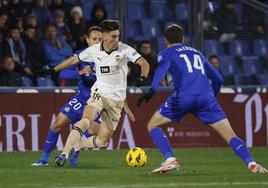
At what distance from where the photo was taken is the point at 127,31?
20.6 metres

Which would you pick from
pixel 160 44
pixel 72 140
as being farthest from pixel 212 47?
pixel 72 140

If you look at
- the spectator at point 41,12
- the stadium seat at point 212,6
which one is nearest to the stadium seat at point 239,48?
the stadium seat at point 212,6

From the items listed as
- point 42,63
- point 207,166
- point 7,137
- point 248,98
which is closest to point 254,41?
point 248,98

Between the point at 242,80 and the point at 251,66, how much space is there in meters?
0.39

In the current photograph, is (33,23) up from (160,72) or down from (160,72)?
up

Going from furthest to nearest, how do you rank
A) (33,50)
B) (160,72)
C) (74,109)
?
1. (33,50)
2. (74,109)
3. (160,72)

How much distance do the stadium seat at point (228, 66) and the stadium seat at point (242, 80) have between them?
132 millimetres

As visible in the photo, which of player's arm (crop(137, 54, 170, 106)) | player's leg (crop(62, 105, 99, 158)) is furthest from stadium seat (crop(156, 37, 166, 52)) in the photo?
player's arm (crop(137, 54, 170, 106))

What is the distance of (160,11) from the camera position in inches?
828

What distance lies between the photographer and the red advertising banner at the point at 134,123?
18578 mm

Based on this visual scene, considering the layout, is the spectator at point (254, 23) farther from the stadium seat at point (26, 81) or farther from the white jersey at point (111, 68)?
the white jersey at point (111, 68)

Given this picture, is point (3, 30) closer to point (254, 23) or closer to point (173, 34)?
point (254, 23)

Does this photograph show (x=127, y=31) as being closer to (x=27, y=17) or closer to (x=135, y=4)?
(x=135, y=4)

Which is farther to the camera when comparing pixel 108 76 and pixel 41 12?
pixel 41 12
